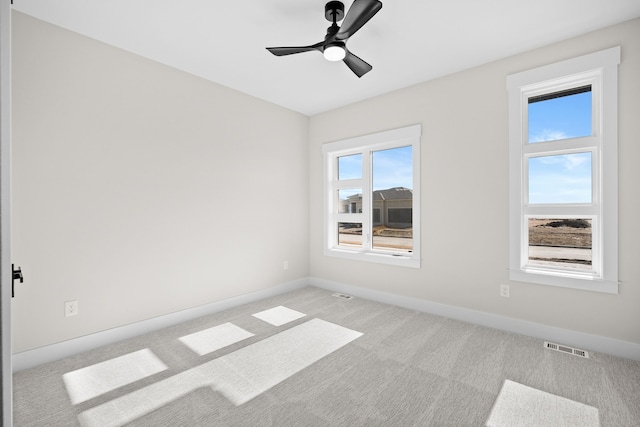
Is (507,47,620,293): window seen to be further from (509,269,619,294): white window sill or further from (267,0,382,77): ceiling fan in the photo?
(267,0,382,77): ceiling fan

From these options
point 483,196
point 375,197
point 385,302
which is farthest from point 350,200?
point 483,196

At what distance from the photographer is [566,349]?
8.49 ft

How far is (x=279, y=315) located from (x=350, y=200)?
194 cm

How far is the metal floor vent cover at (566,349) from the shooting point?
250 centimetres

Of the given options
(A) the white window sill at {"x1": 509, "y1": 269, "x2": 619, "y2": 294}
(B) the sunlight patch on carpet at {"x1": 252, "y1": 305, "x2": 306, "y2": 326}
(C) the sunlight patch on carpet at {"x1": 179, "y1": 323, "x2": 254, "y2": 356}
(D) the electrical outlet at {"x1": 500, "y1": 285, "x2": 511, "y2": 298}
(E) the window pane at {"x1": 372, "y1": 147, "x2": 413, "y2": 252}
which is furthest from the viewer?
(E) the window pane at {"x1": 372, "y1": 147, "x2": 413, "y2": 252}

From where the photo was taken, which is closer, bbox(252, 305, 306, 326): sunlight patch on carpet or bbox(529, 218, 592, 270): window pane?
bbox(529, 218, 592, 270): window pane

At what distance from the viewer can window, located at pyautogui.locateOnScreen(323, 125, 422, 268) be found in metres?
3.73

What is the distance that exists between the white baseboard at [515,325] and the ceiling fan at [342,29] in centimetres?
263

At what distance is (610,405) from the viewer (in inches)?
73.7

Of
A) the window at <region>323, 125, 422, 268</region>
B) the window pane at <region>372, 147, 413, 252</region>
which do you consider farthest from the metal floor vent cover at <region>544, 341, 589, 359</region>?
the window pane at <region>372, 147, 413, 252</region>

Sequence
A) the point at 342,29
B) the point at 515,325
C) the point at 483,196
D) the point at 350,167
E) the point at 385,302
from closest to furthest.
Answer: the point at 342,29 < the point at 515,325 < the point at 483,196 < the point at 385,302 < the point at 350,167

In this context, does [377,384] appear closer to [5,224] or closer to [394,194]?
[5,224]

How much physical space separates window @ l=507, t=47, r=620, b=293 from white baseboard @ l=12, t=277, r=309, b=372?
3125mm

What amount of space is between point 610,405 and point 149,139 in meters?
4.14
